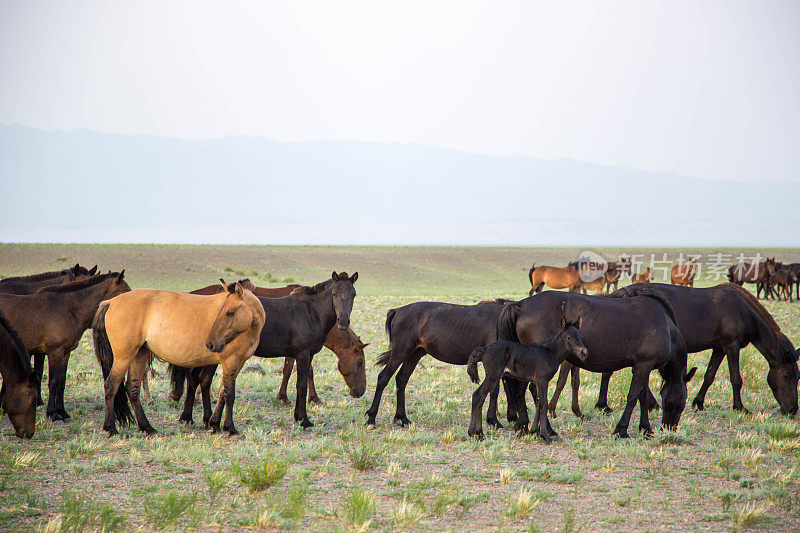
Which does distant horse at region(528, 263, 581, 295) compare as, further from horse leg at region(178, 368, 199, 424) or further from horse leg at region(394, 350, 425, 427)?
horse leg at region(178, 368, 199, 424)

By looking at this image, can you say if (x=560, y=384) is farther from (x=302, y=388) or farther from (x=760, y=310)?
(x=302, y=388)

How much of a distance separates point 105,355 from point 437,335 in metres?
4.67

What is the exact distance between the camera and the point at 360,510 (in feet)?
18.5

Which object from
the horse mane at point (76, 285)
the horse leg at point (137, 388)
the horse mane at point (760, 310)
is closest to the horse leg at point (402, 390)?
the horse leg at point (137, 388)

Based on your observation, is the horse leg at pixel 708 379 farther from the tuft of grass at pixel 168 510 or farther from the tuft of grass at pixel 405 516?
the tuft of grass at pixel 168 510

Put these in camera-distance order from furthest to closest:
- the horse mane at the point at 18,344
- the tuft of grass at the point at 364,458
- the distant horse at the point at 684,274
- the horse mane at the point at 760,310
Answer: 1. the distant horse at the point at 684,274
2. the horse mane at the point at 760,310
3. the horse mane at the point at 18,344
4. the tuft of grass at the point at 364,458

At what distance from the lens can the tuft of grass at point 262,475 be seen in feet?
21.9

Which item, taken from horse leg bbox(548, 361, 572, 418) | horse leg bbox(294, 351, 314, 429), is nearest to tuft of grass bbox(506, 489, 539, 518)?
horse leg bbox(548, 361, 572, 418)

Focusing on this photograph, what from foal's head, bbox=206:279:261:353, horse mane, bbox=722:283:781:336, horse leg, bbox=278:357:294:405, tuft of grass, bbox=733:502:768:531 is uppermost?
horse mane, bbox=722:283:781:336

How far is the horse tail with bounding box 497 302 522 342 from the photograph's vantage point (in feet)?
31.1

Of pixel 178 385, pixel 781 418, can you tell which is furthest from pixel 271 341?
pixel 781 418

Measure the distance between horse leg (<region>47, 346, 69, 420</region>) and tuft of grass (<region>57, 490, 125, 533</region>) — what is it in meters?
4.23

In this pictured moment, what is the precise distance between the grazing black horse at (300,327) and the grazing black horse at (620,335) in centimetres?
240

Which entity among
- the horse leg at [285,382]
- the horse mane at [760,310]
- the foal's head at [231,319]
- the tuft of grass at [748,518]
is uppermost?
the horse mane at [760,310]
